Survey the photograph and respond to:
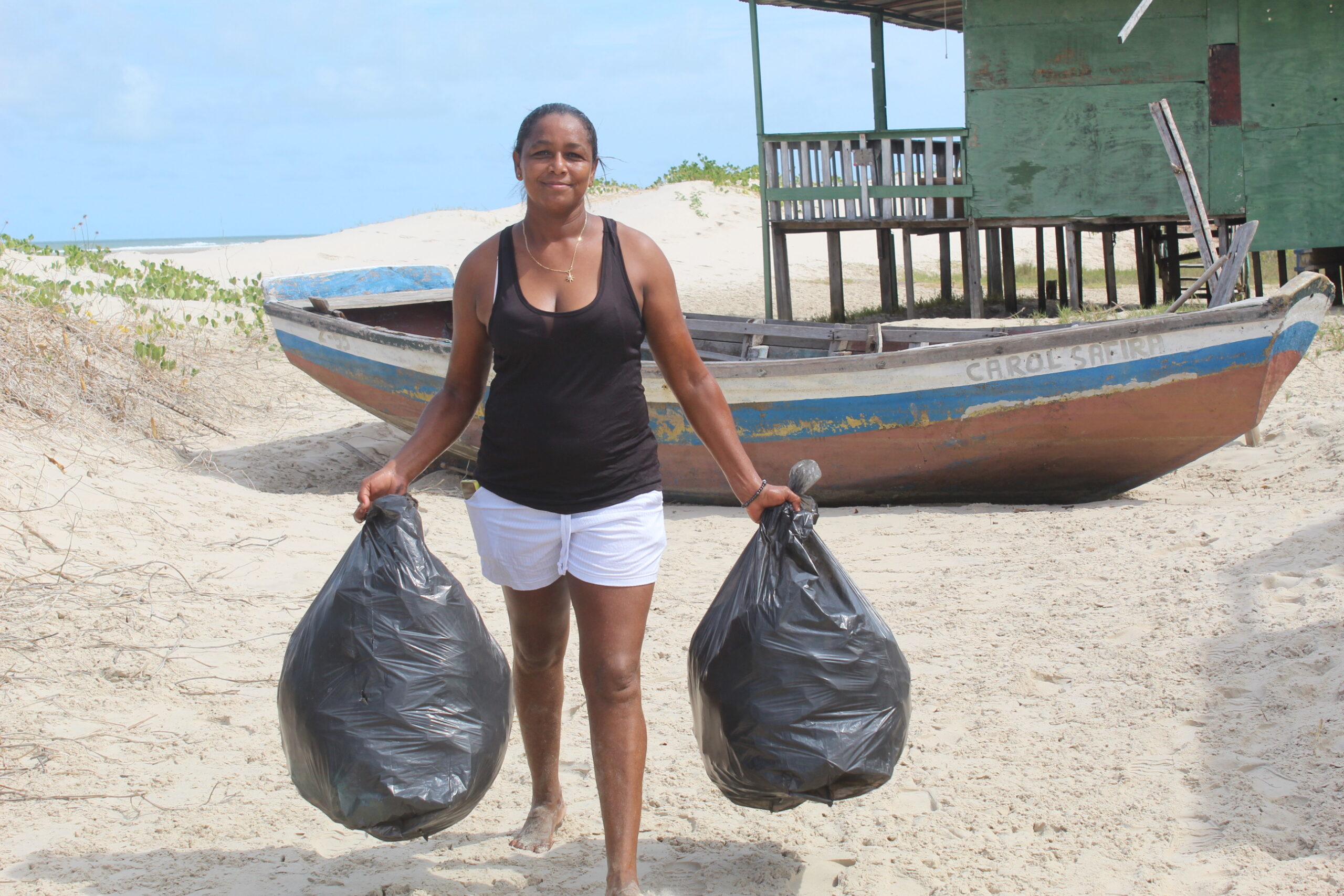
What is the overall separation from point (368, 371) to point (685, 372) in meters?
5.72

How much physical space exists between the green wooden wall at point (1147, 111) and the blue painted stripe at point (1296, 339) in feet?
20.8

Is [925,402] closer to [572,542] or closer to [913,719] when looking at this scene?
[913,719]

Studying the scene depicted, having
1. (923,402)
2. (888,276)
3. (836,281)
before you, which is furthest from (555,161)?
(888,276)

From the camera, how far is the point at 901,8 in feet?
44.2

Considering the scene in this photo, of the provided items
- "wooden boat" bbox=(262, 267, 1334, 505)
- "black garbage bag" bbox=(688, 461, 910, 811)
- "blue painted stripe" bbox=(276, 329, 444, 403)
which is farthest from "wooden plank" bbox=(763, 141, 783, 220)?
"black garbage bag" bbox=(688, 461, 910, 811)

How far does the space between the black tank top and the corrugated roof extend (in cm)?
1088

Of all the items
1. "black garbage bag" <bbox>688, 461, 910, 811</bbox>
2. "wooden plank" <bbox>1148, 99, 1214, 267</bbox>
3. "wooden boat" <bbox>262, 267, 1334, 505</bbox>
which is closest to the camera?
"black garbage bag" <bbox>688, 461, 910, 811</bbox>

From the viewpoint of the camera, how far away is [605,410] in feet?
7.73

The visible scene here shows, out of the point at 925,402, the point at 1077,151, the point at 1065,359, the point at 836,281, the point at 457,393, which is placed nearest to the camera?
the point at 457,393

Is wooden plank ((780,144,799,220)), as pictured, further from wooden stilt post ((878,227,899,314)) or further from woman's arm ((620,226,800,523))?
woman's arm ((620,226,800,523))

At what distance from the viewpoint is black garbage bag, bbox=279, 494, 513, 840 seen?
7.63ft

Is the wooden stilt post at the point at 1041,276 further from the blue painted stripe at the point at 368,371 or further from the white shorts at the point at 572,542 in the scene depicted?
the white shorts at the point at 572,542

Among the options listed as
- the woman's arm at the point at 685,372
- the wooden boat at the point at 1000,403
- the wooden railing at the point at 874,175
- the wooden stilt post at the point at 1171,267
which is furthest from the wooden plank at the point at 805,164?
the woman's arm at the point at 685,372

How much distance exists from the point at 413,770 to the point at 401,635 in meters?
0.29
